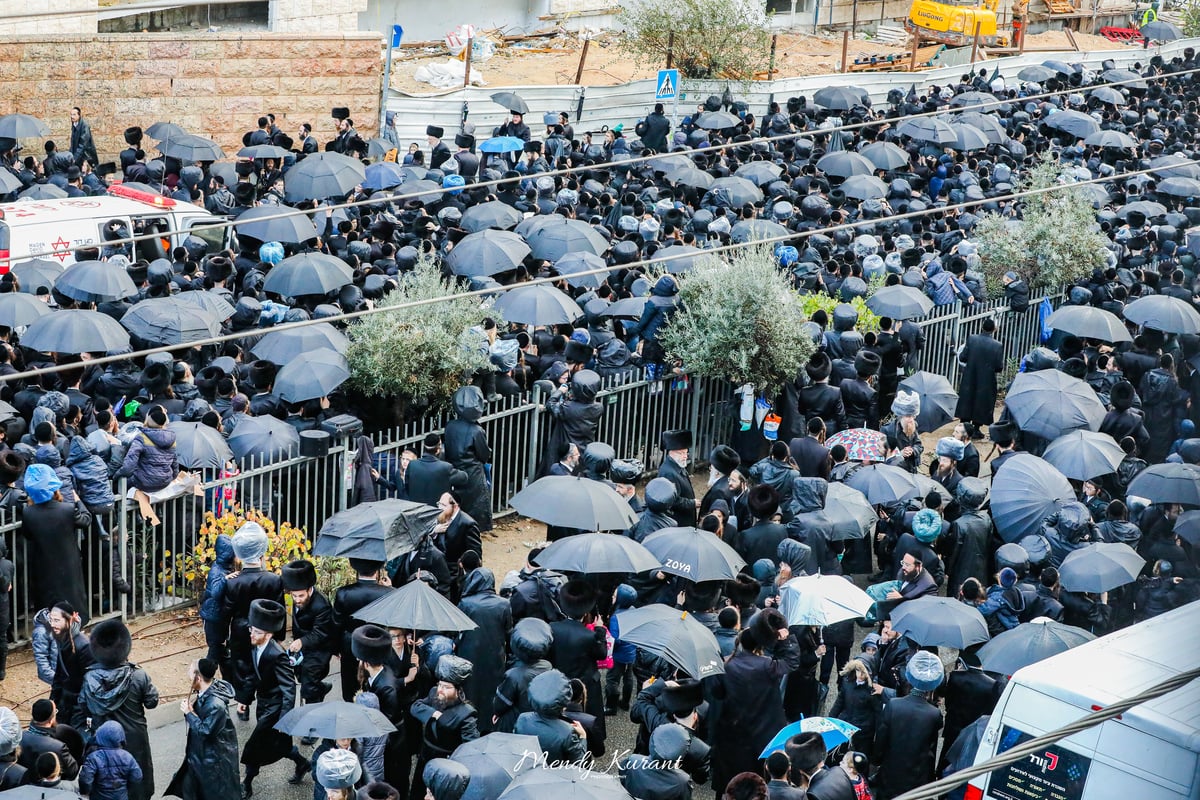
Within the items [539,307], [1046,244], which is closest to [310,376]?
[539,307]

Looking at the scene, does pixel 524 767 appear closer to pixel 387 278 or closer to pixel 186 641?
pixel 186 641

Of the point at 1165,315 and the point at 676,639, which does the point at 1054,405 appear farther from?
the point at 676,639

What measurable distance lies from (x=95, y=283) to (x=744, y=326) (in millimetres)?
6021

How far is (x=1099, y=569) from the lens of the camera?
1062 centimetres

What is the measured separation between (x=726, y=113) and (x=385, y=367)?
1268 centimetres

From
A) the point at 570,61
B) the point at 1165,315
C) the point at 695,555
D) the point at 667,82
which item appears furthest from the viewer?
the point at 570,61

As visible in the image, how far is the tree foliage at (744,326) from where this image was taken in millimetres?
14508

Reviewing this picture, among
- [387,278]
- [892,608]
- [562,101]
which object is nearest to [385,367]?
[387,278]

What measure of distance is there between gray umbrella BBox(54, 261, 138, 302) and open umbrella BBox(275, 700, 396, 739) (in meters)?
7.25

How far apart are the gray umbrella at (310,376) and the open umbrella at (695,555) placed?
345 cm

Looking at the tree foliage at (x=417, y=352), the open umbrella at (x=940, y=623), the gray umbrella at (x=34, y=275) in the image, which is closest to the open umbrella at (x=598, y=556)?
the open umbrella at (x=940, y=623)

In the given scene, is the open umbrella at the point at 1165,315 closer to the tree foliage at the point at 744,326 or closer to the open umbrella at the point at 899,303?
the open umbrella at the point at 899,303

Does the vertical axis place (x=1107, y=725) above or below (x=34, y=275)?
above

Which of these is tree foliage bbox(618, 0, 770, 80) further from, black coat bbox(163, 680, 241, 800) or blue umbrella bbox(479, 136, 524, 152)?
black coat bbox(163, 680, 241, 800)
